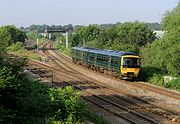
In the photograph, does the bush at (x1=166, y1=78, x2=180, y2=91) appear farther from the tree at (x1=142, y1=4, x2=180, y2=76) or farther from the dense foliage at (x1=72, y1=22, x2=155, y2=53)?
the dense foliage at (x1=72, y1=22, x2=155, y2=53)

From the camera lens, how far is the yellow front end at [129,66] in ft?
125

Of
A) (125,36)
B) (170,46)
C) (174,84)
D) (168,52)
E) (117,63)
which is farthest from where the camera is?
(125,36)

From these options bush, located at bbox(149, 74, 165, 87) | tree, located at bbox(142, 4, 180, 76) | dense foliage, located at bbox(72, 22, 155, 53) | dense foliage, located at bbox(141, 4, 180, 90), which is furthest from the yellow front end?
dense foliage, located at bbox(72, 22, 155, 53)

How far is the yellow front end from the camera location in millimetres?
37969

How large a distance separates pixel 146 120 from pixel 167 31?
2005 cm

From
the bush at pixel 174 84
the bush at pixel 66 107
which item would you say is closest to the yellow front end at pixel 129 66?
the bush at pixel 174 84

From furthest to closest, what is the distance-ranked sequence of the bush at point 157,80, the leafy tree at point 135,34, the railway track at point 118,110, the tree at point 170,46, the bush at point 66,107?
the leafy tree at point 135,34 < the bush at point 157,80 < the tree at point 170,46 < the railway track at point 118,110 < the bush at point 66,107

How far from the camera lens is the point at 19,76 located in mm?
13648

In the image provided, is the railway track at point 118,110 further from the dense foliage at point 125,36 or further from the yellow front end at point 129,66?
the dense foliage at point 125,36

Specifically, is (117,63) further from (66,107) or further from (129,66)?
(66,107)

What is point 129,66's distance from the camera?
1495 inches

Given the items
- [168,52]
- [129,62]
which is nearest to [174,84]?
[168,52]

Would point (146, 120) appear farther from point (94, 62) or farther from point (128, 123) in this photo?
point (94, 62)

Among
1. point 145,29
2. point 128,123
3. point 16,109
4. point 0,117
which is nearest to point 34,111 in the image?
point 16,109
